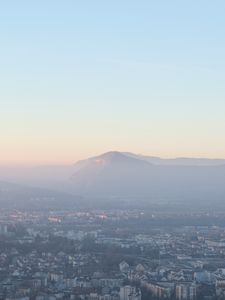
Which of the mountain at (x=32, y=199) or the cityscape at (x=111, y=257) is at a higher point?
the mountain at (x=32, y=199)

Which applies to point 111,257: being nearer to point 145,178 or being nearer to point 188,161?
point 145,178

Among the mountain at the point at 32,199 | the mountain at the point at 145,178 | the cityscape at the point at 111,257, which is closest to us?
the cityscape at the point at 111,257

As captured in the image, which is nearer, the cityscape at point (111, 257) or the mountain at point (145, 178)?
the cityscape at point (111, 257)

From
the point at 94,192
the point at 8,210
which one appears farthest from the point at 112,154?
the point at 8,210

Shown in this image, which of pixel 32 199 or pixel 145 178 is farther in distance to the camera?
pixel 145 178

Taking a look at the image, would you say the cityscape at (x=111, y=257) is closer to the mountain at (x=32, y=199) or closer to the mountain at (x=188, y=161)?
the mountain at (x=32, y=199)

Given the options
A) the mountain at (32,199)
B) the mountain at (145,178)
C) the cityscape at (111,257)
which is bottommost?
the cityscape at (111,257)

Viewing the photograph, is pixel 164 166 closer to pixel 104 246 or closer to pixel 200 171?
pixel 200 171

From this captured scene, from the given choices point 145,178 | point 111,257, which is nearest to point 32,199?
Answer: point 111,257

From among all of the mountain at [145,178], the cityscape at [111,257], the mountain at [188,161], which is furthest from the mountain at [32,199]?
the mountain at [188,161]
